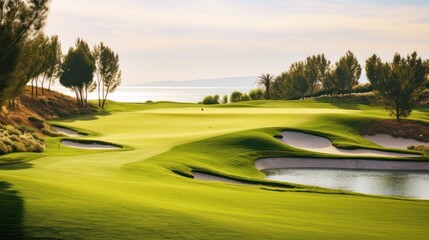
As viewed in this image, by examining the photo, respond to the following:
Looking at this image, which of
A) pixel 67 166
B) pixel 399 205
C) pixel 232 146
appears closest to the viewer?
pixel 399 205

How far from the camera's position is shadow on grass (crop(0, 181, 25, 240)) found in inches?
472

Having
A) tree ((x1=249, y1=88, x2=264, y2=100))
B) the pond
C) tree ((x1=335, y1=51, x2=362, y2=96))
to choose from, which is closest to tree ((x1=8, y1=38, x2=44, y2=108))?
the pond

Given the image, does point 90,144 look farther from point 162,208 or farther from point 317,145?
point 162,208

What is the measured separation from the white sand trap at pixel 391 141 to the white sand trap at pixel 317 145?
28.2 feet

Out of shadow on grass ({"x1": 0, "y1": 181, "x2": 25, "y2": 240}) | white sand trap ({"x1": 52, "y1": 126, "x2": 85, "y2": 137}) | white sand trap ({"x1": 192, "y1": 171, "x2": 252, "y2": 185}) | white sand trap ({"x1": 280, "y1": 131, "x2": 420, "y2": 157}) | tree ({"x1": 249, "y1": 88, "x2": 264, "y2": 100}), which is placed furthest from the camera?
tree ({"x1": 249, "y1": 88, "x2": 264, "y2": 100})

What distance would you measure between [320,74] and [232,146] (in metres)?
104

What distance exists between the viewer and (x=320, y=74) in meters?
149

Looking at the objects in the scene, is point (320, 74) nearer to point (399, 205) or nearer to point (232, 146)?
point (232, 146)

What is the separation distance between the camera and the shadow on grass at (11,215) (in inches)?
472

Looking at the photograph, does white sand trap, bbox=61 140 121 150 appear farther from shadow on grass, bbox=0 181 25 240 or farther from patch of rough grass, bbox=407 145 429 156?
shadow on grass, bbox=0 181 25 240

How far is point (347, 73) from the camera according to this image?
134 meters

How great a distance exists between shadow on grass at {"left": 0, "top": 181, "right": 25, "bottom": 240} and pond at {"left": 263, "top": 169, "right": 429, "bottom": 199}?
1063 inches

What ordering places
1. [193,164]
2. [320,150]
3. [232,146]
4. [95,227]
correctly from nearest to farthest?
[95,227], [193,164], [232,146], [320,150]

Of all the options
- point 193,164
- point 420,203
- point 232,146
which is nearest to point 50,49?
point 232,146
